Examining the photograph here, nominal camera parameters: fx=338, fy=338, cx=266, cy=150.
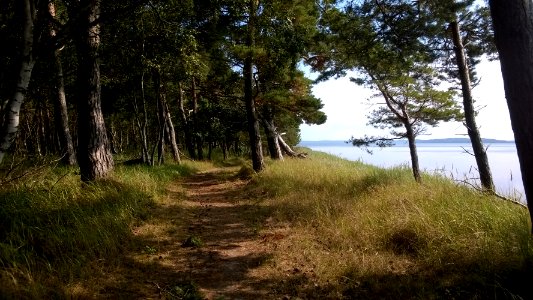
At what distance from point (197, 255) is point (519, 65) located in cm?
453

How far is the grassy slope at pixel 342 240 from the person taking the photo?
3.46 meters

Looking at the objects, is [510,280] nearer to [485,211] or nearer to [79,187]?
[485,211]

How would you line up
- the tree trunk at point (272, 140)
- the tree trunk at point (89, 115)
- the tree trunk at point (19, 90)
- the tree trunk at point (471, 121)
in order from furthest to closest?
the tree trunk at point (272, 140)
the tree trunk at point (471, 121)
the tree trunk at point (89, 115)
the tree trunk at point (19, 90)

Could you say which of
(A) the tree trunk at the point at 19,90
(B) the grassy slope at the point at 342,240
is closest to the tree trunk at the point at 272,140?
(B) the grassy slope at the point at 342,240

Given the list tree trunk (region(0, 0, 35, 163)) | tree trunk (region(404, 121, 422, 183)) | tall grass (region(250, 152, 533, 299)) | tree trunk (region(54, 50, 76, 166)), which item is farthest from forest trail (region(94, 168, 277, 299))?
tree trunk (region(404, 121, 422, 183))

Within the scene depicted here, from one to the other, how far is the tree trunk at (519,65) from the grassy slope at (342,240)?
3.51ft

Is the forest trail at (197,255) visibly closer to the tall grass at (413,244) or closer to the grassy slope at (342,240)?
the grassy slope at (342,240)

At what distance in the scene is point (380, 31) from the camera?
7.04 m

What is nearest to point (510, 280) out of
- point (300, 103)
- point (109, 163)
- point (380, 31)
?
point (380, 31)

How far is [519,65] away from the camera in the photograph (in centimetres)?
293

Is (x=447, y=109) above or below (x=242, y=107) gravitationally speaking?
below

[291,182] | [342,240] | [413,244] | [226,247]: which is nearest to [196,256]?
[226,247]

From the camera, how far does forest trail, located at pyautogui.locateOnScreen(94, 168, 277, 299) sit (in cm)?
386

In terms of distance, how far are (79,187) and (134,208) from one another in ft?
3.51
